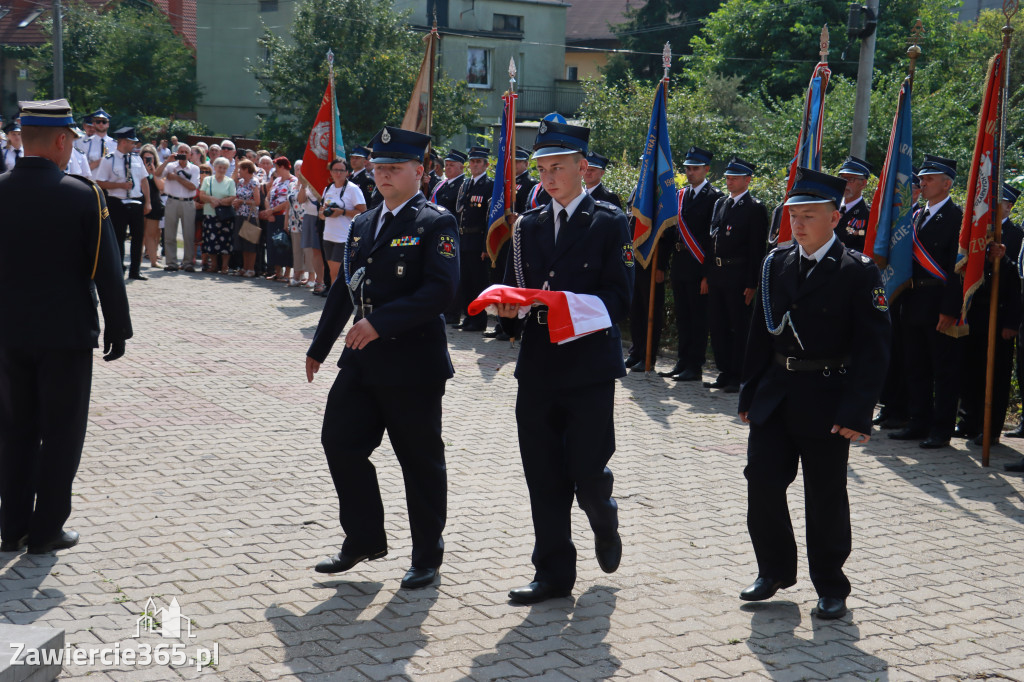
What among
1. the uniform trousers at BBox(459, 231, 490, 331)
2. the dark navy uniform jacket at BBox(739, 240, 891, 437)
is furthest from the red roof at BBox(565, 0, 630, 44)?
the dark navy uniform jacket at BBox(739, 240, 891, 437)

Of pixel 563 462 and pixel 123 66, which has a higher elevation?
pixel 123 66

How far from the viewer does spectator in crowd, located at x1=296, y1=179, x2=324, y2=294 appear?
52.0 feet

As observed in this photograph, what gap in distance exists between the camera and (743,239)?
34.2 ft

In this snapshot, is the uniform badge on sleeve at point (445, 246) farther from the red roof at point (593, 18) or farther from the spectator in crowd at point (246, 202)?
the red roof at point (593, 18)

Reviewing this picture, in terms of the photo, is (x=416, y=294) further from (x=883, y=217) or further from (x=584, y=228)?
(x=883, y=217)

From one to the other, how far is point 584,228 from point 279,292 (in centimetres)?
1190

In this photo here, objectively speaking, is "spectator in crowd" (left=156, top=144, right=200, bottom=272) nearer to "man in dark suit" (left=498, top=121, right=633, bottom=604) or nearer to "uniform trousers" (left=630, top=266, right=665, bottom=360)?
"uniform trousers" (left=630, top=266, right=665, bottom=360)

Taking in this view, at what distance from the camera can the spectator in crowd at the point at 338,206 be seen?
1448 cm

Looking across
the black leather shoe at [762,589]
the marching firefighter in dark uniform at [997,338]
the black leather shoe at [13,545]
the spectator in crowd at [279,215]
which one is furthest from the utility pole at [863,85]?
the black leather shoe at [13,545]

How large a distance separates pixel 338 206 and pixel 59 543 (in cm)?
939

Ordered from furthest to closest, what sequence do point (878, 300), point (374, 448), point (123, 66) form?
point (123, 66) → point (374, 448) → point (878, 300)

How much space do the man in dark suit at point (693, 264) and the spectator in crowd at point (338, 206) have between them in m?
4.88

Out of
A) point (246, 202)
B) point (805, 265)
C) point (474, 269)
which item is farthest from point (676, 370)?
point (246, 202)

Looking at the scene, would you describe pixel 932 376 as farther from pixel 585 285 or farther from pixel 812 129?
Result: pixel 585 285
